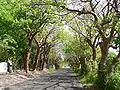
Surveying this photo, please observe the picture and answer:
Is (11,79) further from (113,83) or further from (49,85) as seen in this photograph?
(113,83)

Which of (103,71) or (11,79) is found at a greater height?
(103,71)

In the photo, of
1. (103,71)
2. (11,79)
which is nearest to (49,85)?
(103,71)

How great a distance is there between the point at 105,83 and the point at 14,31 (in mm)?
21463

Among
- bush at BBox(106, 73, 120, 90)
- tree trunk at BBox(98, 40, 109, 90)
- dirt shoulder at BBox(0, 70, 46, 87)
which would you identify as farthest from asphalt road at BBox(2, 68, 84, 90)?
bush at BBox(106, 73, 120, 90)

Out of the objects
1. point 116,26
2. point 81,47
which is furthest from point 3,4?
point 81,47

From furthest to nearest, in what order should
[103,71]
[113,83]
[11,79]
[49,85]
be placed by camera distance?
[11,79]
[49,85]
[103,71]
[113,83]

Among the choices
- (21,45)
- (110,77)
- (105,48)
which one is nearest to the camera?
(110,77)

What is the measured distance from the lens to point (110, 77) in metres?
18.5

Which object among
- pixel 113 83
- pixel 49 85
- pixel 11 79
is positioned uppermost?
pixel 11 79

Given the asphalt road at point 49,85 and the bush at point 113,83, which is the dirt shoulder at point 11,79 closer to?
the asphalt road at point 49,85

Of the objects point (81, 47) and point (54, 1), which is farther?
point (81, 47)

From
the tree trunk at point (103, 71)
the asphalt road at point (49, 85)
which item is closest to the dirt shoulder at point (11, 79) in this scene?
the asphalt road at point (49, 85)

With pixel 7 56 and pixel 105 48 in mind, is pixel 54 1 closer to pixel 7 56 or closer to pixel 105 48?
pixel 105 48

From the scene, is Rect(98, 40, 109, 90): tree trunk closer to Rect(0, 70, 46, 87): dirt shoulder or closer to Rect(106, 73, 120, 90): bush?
Rect(106, 73, 120, 90): bush
